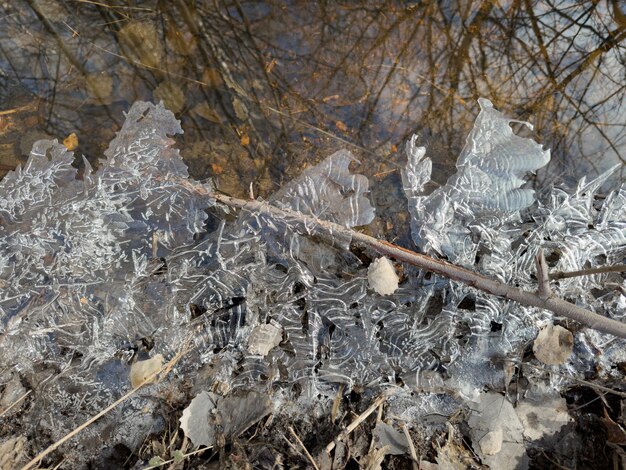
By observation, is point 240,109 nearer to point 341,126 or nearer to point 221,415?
point 341,126

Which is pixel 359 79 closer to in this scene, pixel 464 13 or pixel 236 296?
pixel 464 13

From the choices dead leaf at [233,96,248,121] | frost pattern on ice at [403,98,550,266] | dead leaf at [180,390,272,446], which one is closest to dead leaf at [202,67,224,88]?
dead leaf at [233,96,248,121]

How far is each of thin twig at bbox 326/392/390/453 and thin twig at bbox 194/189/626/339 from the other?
1.79 ft

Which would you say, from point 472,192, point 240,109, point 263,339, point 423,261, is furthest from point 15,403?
point 472,192

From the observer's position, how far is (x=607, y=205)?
188cm

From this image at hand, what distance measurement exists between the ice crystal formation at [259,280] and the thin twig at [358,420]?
87 mm

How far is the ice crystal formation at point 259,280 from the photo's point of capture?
1.83 metres

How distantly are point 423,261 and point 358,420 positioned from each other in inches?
26.2

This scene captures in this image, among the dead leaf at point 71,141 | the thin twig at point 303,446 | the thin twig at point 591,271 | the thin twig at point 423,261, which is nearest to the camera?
the thin twig at point 591,271

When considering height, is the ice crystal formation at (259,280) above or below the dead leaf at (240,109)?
below

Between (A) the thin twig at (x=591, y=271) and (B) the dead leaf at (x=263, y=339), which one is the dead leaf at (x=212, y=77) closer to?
(B) the dead leaf at (x=263, y=339)

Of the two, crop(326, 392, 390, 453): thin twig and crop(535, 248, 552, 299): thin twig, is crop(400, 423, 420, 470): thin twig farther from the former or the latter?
crop(535, 248, 552, 299): thin twig

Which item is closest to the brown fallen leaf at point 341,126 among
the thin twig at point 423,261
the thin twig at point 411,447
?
the thin twig at point 423,261

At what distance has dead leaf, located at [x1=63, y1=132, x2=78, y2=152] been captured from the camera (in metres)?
2.11
